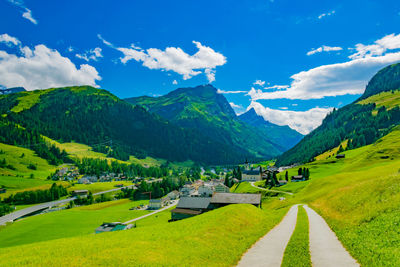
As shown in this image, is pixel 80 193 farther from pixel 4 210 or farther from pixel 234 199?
pixel 234 199

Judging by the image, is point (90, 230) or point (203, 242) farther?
point (90, 230)

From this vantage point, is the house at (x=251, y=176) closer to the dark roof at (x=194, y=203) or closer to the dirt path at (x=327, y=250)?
the dark roof at (x=194, y=203)

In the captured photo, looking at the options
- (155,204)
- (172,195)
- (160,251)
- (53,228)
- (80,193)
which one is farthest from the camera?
(80,193)

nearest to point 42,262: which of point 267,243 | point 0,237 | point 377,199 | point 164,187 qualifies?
point 267,243

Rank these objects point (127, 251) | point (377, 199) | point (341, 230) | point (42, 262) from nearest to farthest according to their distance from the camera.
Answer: point (42, 262)
point (127, 251)
point (341, 230)
point (377, 199)

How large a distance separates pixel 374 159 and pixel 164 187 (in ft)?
493

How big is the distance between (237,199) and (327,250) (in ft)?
Answer: 159

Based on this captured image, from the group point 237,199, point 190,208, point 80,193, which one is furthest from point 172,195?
point 237,199

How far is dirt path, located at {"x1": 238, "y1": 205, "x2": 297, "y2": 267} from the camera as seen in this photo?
2303cm

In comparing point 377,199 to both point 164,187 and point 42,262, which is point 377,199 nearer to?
point 42,262

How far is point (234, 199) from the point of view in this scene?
240 feet

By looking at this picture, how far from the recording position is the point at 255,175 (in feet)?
629

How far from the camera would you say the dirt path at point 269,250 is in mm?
23031

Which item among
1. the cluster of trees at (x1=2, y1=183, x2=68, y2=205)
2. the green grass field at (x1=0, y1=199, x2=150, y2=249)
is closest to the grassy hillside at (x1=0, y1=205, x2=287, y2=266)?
the green grass field at (x1=0, y1=199, x2=150, y2=249)
